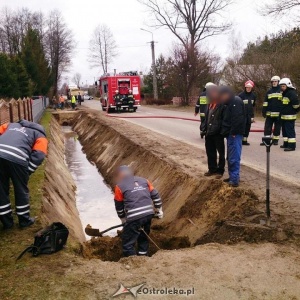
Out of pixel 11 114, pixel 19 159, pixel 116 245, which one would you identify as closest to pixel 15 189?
pixel 19 159

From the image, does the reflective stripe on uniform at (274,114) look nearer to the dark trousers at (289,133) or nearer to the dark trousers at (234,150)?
the dark trousers at (289,133)

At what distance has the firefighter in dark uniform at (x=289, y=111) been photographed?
10078 mm

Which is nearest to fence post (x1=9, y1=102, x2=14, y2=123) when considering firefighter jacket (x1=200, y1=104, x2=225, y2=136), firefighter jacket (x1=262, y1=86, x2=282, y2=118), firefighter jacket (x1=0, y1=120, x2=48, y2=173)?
firefighter jacket (x1=0, y1=120, x2=48, y2=173)

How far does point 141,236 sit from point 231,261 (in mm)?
1846

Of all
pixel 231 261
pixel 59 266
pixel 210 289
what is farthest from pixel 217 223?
pixel 59 266

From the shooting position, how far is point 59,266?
431 centimetres

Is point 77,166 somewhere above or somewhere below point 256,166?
below

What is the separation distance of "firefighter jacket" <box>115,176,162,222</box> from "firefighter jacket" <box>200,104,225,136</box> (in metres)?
1.86

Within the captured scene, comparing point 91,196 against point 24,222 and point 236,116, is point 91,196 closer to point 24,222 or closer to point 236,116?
point 24,222

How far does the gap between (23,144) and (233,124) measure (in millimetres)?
3334

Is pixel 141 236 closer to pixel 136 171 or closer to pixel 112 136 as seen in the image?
pixel 136 171

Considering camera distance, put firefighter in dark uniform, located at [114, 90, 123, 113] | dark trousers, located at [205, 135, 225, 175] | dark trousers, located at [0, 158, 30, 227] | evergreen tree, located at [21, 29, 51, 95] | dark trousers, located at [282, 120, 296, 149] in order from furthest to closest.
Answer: evergreen tree, located at [21, 29, 51, 95], firefighter in dark uniform, located at [114, 90, 123, 113], dark trousers, located at [282, 120, 296, 149], dark trousers, located at [205, 135, 225, 175], dark trousers, located at [0, 158, 30, 227]

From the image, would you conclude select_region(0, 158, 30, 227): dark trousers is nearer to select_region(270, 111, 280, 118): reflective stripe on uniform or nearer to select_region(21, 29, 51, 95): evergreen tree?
select_region(270, 111, 280, 118): reflective stripe on uniform

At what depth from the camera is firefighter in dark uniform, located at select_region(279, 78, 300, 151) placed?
10078 mm
